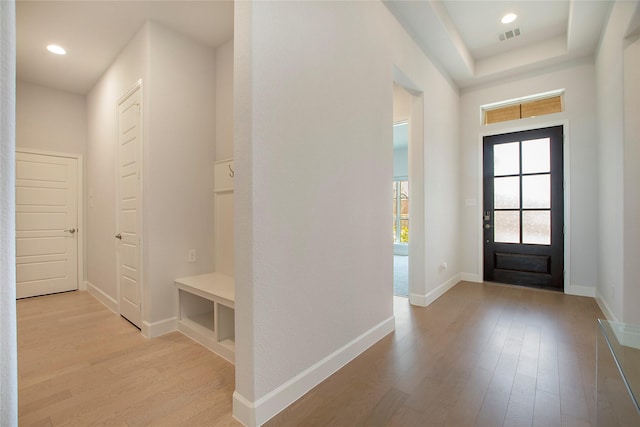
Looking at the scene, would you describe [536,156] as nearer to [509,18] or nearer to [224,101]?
[509,18]

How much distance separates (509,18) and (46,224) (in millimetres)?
6575

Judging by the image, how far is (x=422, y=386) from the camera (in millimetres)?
1745

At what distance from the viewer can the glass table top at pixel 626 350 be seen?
1.00 meters

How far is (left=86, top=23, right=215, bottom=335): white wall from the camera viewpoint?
2.60 metres

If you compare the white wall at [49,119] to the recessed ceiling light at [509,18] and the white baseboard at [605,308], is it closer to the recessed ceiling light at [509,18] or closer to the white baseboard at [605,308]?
the recessed ceiling light at [509,18]

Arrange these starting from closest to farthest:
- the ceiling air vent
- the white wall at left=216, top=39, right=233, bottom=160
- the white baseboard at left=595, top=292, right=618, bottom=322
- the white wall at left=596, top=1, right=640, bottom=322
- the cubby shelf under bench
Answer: the cubby shelf under bench → the white wall at left=596, top=1, right=640, bottom=322 → the white baseboard at left=595, top=292, right=618, bottom=322 → the white wall at left=216, top=39, right=233, bottom=160 → the ceiling air vent

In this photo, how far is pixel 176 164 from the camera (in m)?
2.77

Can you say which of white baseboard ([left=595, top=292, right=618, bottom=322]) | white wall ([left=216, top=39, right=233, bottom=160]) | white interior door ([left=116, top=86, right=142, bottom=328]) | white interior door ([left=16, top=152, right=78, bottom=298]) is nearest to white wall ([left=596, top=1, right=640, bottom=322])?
white baseboard ([left=595, top=292, right=618, bottom=322])

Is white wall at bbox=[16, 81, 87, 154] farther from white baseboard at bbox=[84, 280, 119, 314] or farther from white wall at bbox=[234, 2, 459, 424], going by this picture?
white wall at bbox=[234, 2, 459, 424]

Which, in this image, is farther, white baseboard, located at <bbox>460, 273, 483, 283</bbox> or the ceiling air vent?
white baseboard, located at <bbox>460, 273, 483, 283</bbox>

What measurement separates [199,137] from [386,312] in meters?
2.55

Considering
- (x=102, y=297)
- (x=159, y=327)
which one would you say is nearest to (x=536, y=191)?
(x=159, y=327)

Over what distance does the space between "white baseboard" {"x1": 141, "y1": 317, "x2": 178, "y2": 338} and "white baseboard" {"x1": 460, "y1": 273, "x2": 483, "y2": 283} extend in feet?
13.4

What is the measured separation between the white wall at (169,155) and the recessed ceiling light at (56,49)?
46 cm
